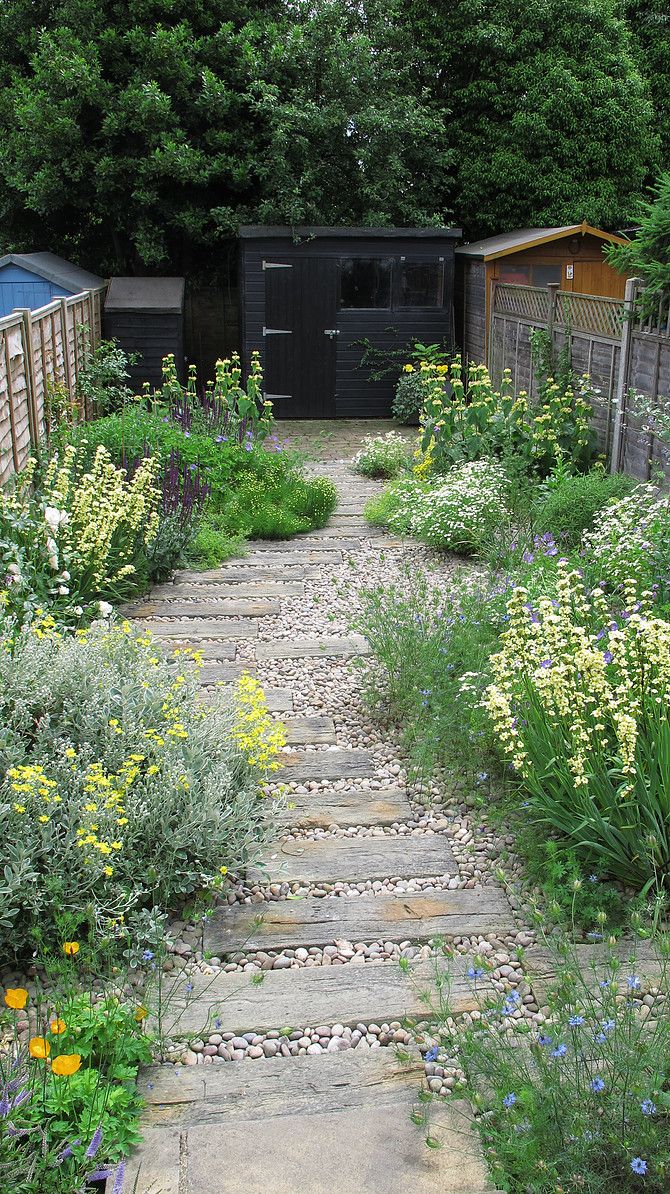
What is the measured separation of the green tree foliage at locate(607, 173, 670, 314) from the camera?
6707mm

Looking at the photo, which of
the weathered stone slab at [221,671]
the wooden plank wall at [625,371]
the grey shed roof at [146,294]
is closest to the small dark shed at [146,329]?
the grey shed roof at [146,294]

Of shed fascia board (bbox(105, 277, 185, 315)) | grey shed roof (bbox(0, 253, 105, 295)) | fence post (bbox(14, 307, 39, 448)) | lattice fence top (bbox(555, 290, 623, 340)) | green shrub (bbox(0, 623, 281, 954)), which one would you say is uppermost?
grey shed roof (bbox(0, 253, 105, 295))

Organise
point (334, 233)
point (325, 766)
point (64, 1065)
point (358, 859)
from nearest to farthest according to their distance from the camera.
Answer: point (64, 1065) → point (358, 859) → point (325, 766) → point (334, 233)

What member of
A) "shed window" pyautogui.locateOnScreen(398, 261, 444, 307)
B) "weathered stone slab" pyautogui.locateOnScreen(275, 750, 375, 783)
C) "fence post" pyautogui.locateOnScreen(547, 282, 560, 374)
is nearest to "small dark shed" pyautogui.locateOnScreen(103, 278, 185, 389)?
"shed window" pyautogui.locateOnScreen(398, 261, 444, 307)

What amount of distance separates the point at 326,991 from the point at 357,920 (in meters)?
0.38

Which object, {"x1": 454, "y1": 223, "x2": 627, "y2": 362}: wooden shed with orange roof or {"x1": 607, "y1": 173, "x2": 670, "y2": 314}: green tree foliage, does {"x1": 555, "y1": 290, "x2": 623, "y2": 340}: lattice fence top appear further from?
{"x1": 454, "y1": 223, "x2": 627, "y2": 362}: wooden shed with orange roof

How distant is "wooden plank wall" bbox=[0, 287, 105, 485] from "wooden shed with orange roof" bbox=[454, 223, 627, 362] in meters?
5.51

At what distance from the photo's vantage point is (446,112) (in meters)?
15.0

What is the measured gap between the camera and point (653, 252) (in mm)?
6930

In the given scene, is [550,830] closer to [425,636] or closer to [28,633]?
[425,636]

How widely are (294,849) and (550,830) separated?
0.87m

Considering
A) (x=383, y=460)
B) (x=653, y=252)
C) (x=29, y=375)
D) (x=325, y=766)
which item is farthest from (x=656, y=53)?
(x=325, y=766)

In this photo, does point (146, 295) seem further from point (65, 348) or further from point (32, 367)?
point (32, 367)

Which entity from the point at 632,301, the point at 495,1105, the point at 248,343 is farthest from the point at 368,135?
the point at 495,1105
